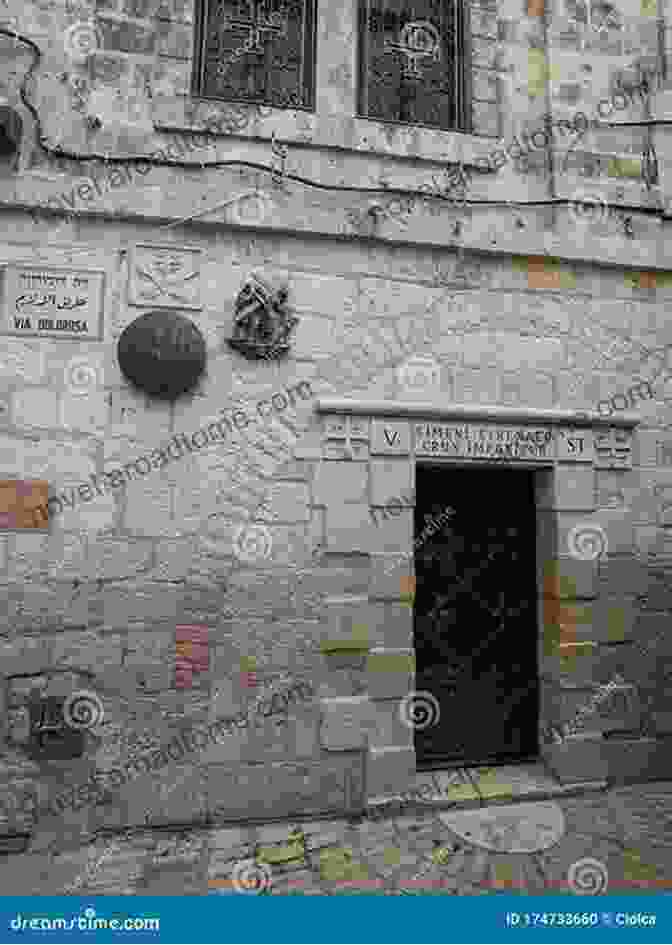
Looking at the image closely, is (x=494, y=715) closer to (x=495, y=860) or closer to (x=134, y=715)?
(x=495, y=860)

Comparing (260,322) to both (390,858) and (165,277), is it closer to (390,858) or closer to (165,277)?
(165,277)

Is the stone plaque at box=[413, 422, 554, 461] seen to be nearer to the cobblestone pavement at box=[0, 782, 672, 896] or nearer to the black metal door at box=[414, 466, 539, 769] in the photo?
the black metal door at box=[414, 466, 539, 769]

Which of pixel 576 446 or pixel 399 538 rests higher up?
pixel 576 446

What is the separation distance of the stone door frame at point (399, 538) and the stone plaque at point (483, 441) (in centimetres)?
2

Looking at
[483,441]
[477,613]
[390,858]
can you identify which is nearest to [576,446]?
[483,441]

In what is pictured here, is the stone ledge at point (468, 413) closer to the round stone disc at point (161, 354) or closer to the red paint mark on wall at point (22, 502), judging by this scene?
the round stone disc at point (161, 354)

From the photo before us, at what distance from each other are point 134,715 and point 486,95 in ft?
15.8

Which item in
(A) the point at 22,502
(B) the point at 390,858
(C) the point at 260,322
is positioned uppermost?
(C) the point at 260,322

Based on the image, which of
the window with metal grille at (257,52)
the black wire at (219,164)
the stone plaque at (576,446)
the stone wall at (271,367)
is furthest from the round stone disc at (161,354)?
the stone plaque at (576,446)

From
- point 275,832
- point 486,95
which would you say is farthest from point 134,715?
point 486,95

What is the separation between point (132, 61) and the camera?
3789 millimetres

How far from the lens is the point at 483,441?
13.0ft

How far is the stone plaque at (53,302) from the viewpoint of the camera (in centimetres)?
355

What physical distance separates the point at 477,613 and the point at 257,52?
426 centimetres
